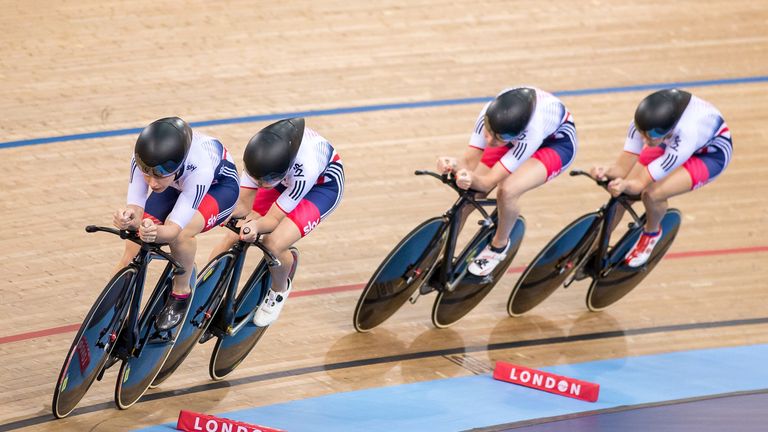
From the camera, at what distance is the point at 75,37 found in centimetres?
830

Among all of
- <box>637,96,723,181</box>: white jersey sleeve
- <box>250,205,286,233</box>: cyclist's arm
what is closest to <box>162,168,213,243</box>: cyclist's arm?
<box>250,205,286,233</box>: cyclist's arm

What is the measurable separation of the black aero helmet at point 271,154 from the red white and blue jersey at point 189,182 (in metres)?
0.15

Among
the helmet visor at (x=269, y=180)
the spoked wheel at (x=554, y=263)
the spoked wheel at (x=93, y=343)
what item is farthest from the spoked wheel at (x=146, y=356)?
the spoked wheel at (x=554, y=263)

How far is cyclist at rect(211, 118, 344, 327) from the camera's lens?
489 cm

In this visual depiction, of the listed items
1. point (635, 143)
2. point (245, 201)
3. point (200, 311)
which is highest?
point (635, 143)

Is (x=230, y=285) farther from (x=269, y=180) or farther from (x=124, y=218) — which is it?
(x=124, y=218)

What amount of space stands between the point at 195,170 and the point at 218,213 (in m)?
0.27

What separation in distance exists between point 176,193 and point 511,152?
1596 millimetres

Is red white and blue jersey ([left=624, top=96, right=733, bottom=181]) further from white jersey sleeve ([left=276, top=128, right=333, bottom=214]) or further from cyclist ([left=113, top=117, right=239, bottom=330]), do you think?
cyclist ([left=113, top=117, right=239, bottom=330])

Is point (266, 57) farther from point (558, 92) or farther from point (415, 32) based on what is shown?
point (558, 92)

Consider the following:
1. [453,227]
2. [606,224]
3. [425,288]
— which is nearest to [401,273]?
[425,288]

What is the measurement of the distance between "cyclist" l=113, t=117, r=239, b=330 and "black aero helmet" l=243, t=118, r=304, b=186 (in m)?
0.14

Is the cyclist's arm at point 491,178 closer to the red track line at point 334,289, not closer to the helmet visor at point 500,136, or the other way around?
the helmet visor at point 500,136

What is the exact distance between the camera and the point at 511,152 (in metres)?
5.67
